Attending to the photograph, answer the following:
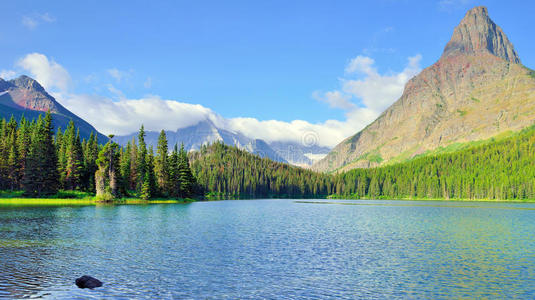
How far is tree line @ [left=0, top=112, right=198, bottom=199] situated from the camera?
381 feet

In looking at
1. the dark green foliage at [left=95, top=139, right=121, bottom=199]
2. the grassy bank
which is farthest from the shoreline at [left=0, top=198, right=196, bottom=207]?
the dark green foliage at [left=95, top=139, right=121, bottom=199]

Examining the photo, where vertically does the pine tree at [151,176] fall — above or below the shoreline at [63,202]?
above

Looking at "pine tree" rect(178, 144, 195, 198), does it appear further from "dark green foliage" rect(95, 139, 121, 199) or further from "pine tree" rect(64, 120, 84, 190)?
"pine tree" rect(64, 120, 84, 190)

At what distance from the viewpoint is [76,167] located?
129 metres

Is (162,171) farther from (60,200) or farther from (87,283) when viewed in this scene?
(87,283)

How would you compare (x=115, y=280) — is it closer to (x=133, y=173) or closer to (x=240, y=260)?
(x=240, y=260)

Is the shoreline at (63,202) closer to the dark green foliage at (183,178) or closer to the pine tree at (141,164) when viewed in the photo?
the pine tree at (141,164)

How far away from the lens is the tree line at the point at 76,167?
11625 cm

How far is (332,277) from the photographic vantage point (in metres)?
31.1

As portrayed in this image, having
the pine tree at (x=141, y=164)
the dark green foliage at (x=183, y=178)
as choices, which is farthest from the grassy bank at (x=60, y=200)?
the dark green foliage at (x=183, y=178)

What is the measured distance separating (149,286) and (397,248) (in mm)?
31427

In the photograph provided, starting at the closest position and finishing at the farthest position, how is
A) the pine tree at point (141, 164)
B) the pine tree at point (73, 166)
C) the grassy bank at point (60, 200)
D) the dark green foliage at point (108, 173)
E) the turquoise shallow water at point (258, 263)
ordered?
the turquoise shallow water at point (258, 263)
the grassy bank at point (60, 200)
the dark green foliage at point (108, 173)
the pine tree at point (73, 166)
the pine tree at point (141, 164)

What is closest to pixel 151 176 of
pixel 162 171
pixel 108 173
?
pixel 162 171

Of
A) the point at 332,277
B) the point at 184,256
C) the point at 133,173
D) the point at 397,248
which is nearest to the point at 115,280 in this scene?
the point at 184,256
